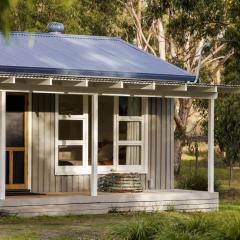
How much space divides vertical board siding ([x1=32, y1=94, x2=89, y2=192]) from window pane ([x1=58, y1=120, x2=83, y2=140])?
20cm

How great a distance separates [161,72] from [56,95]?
2.49 metres

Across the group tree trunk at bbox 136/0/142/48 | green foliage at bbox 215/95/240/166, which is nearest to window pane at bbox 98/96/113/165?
green foliage at bbox 215/95/240/166

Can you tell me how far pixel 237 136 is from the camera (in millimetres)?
25844

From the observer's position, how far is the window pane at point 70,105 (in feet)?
58.9

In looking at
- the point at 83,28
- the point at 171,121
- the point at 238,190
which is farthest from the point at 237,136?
the point at 83,28

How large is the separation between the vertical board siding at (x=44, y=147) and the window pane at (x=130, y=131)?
1.70m

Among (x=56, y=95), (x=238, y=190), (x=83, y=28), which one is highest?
(x=83, y=28)

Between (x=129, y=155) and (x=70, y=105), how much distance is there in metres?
1.89

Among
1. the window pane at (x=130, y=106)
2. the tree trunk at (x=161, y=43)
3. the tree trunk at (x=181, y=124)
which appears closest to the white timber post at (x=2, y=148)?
the window pane at (x=130, y=106)

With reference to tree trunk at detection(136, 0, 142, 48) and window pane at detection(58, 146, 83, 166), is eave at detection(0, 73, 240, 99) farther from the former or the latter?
tree trunk at detection(136, 0, 142, 48)

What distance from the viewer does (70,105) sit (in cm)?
1805

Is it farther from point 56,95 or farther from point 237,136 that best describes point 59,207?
point 237,136

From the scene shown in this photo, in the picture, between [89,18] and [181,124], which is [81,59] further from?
[89,18]

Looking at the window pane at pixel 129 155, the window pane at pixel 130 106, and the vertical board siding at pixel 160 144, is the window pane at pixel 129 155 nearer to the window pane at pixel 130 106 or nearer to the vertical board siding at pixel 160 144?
the vertical board siding at pixel 160 144
